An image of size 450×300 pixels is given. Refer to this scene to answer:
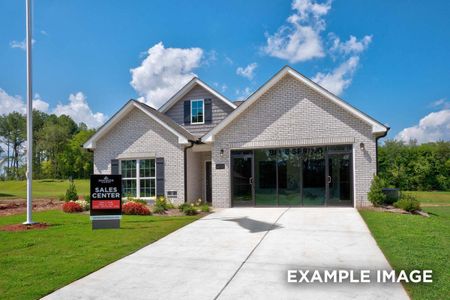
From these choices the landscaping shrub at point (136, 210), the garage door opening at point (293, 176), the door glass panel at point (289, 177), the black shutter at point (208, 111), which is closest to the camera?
the landscaping shrub at point (136, 210)

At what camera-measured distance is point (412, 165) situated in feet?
102

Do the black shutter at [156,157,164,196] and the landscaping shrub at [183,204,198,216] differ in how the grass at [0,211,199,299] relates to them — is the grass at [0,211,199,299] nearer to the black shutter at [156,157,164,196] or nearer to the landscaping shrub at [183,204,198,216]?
the landscaping shrub at [183,204,198,216]

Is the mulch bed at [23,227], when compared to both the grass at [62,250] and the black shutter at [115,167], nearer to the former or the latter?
the grass at [62,250]

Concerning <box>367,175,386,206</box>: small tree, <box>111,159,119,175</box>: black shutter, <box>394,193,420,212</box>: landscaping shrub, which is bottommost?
<box>394,193,420,212</box>: landscaping shrub

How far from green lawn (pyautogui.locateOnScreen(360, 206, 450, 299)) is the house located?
2.95 metres

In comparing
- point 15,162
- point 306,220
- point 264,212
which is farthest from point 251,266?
point 15,162

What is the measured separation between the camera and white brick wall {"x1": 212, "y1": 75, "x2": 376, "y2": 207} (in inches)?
575

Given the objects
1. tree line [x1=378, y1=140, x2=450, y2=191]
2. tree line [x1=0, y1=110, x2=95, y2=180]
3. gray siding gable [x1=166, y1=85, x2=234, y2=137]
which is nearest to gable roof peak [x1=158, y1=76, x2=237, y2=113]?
gray siding gable [x1=166, y1=85, x2=234, y2=137]

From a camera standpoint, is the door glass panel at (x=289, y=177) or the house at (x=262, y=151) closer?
the house at (x=262, y=151)

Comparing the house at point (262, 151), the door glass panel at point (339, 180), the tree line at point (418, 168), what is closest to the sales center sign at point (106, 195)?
the house at point (262, 151)

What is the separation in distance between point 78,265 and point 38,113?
264 feet

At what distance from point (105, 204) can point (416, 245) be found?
8.97 metres

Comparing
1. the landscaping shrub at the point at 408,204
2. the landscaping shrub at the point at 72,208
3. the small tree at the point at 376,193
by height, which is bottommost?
the landscaping shrub at the point at 72,208

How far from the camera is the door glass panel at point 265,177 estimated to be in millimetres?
15820
